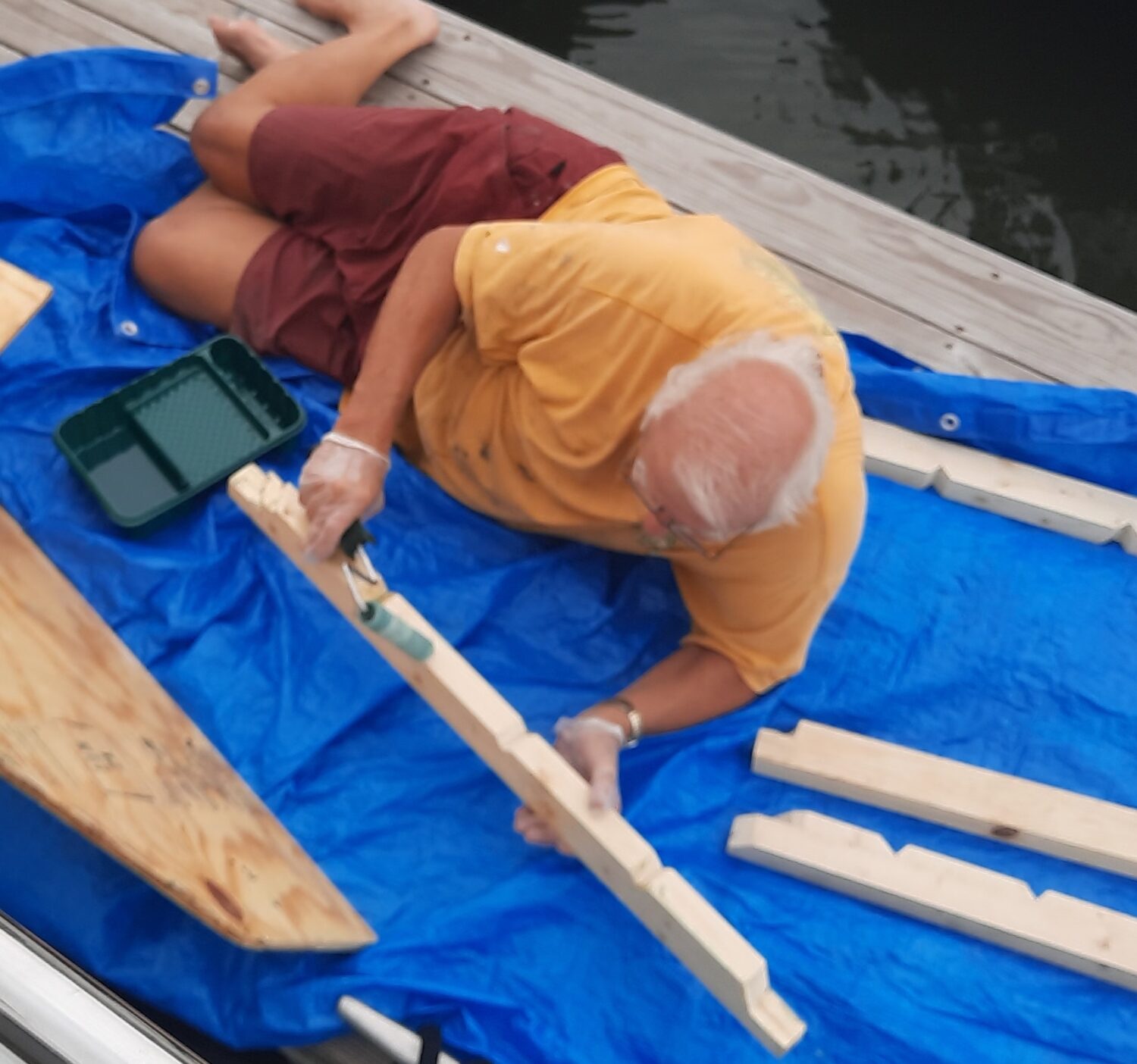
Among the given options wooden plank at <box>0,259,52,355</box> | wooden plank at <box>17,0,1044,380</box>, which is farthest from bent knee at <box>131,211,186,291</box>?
wooden plank at <box>0,259,52,355</box>

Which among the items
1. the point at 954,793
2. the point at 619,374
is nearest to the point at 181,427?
the point at 619,374

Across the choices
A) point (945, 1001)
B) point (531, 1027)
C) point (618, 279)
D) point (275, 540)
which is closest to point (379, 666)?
point (275, 540)

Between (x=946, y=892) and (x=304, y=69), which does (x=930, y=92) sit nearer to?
(x=304, y=69)

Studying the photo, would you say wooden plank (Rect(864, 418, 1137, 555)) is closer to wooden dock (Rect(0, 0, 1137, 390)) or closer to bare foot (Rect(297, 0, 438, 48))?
wooden dock (Rect(0, 0, 1137, 390))

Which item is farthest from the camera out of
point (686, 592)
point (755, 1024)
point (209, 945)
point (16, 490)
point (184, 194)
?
point (184, 194)

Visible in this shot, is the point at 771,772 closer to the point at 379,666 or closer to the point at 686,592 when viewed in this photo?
the point at 686,592

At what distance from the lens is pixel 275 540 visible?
1330 mm

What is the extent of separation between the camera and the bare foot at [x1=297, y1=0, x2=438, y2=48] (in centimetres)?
198

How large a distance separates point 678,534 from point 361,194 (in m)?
0.86

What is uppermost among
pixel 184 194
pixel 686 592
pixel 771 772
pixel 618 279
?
pixel 618 279

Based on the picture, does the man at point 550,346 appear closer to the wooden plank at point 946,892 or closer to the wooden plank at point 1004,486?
the wooden plank at point 946,892

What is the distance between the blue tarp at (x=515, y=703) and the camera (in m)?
1.28

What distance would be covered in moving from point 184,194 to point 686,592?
123cm

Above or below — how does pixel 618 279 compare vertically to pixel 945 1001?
above
